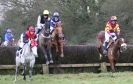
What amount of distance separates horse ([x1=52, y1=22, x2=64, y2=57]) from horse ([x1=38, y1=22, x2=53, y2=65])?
34 centimetres

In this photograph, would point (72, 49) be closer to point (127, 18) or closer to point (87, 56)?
point (87, 56)

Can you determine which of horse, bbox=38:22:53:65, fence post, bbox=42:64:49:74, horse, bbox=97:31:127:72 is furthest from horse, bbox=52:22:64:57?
horse, bbox=97:31:127:72

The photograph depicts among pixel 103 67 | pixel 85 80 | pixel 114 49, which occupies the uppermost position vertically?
pixel 114 49

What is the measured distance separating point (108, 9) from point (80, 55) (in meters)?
23.0

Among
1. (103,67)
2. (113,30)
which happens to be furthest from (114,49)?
(103,67)

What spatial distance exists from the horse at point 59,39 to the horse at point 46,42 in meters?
0.34

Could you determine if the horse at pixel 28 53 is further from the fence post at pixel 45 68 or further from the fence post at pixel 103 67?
the fence post at pixel 103 67

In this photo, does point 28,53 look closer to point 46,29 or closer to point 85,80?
Answer: point 85,80

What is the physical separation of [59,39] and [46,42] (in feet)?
2.77

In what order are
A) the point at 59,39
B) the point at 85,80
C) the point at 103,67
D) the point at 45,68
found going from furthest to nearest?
the point at 103,67 → the point at 45,68 → the point at 59,39 → the point at 85,80

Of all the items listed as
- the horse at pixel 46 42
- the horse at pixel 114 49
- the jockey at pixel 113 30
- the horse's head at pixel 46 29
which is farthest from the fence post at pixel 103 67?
the horse's head at pixel 46 29

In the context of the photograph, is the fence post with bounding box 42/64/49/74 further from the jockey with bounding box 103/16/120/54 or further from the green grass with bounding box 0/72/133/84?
the jockey with bounding box 103/16/120/54

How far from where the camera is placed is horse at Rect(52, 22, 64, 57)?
883 inches

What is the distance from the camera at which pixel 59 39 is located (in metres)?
22.7
